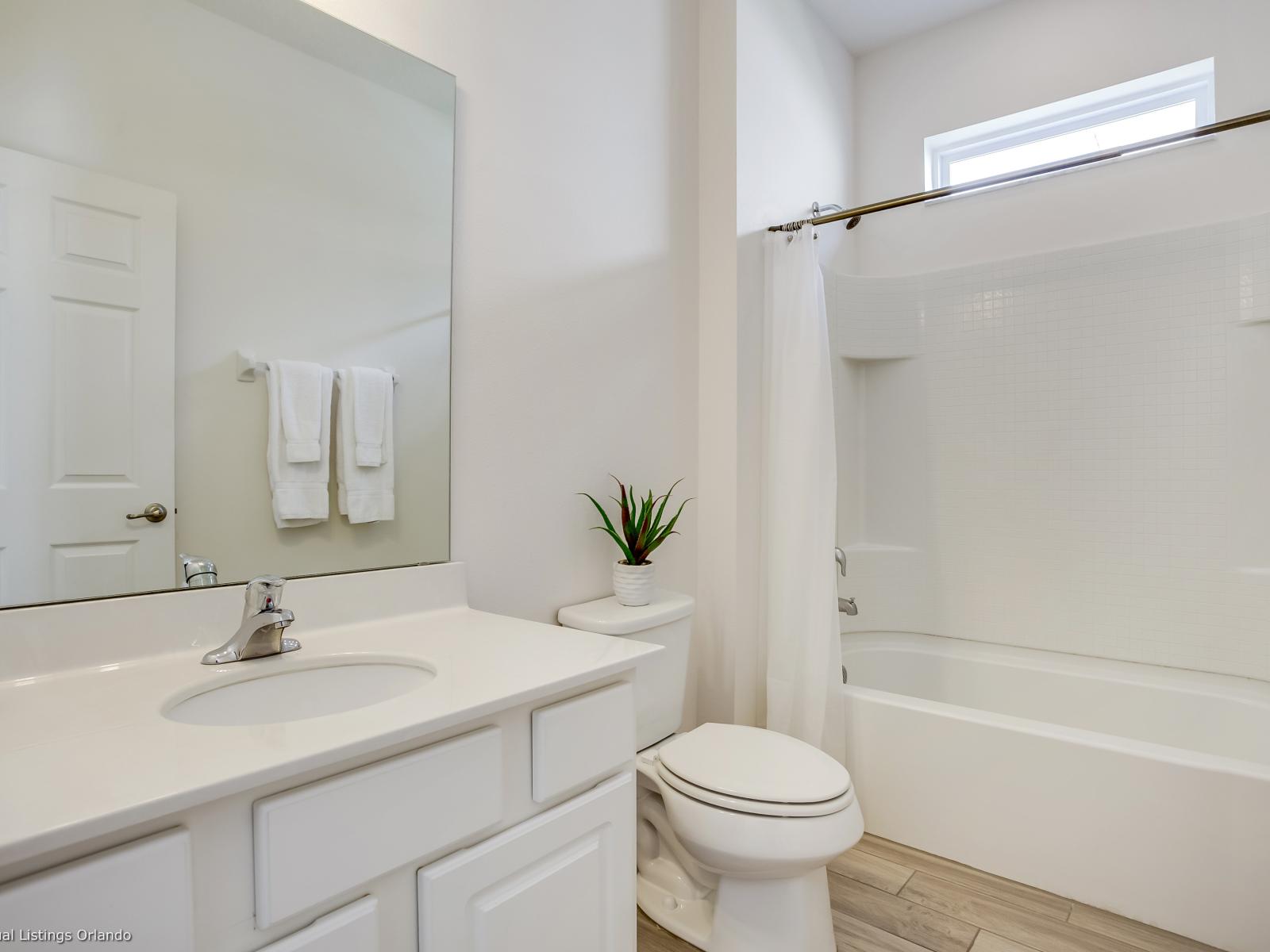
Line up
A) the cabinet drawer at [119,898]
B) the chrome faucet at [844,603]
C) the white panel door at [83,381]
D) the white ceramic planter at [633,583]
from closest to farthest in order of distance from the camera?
the cabinet drawer at [119,898], the white panel door at [83,381], the white ceramic planter at [633,583], the chrome faucet at [844,603]

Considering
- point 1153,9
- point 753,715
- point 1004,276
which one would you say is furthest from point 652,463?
point 1153,9

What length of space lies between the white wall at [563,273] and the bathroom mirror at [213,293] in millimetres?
87

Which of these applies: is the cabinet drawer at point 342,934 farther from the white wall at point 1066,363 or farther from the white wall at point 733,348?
the white wall at point 1066,363

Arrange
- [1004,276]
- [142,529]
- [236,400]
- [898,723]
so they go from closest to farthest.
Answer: [142,529], [236,400], [898,723], [1004,276]

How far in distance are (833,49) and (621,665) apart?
112 inches

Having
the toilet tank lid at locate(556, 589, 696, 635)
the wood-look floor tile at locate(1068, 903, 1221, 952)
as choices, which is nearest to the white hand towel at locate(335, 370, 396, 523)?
the toilet tank lid at locate(556, 589, 696, 635)

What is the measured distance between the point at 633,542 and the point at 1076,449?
1.75m

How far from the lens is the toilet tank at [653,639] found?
156 cm

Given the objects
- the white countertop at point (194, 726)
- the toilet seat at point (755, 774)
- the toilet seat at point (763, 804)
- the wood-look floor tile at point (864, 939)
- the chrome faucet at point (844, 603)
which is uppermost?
the white countertop at point (194, 726)

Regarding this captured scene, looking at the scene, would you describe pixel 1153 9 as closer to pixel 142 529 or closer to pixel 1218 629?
pixel 1218 629

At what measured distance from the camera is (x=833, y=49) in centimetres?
280

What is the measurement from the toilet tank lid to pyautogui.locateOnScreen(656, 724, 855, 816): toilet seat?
0.28 meters

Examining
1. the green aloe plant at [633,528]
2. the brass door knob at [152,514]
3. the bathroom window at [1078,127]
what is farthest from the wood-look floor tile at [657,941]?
the bathroom window at [1078,127]

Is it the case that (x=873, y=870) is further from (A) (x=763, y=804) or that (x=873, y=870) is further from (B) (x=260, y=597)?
(B) (x=260, y=597)
